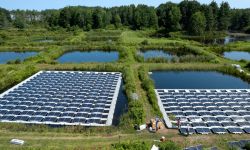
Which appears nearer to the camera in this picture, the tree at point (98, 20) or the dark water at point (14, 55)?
the dark water at point (14, 55)

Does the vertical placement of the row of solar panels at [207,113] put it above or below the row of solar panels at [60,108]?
below

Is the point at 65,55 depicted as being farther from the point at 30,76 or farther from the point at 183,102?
the point at 183,102

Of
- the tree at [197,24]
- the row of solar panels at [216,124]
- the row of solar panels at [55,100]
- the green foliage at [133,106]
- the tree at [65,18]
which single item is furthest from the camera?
the tree at [65,18]

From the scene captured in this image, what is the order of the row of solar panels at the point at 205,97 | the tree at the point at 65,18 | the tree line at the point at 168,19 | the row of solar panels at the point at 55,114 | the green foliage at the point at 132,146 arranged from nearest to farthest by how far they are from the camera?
the green foliage at the point at 132,146
the row of solar panels at the point at 55,114
the row of solar panels at the point at 205,97
the tree line at the point at 168,19
the tree at the point at 65,18

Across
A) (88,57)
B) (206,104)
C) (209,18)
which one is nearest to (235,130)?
(206,104)

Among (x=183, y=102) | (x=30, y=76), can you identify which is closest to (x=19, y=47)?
(x=30, y=76)

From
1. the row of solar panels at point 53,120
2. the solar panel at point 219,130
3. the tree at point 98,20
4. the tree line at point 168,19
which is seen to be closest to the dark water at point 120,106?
the row of solar panels at point 53,120

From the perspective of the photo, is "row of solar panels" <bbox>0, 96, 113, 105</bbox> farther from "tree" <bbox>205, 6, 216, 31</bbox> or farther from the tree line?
"tree" <bbox>205, 6, 216, 31</bbox>

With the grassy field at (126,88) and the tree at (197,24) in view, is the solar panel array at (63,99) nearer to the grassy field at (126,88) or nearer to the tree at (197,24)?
the grassy field at (126,88)
